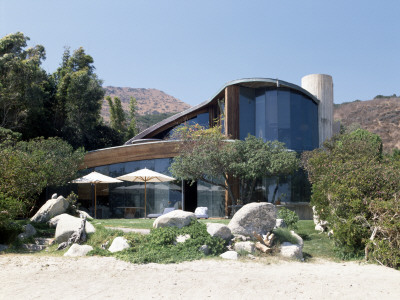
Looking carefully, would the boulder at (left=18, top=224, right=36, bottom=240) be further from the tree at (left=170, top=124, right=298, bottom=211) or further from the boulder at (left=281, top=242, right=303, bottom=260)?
the boulder at (left=281, top=242, right=303, bottom=260)

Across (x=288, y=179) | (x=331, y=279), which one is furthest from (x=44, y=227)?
(x=288, y=179)

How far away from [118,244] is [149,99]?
333 feet

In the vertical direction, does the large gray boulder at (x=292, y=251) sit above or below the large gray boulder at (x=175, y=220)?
below

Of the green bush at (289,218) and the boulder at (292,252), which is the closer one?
the boulder at (292,252)

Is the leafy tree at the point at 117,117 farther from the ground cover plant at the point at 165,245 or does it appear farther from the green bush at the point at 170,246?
the green bush at the point at 170,246

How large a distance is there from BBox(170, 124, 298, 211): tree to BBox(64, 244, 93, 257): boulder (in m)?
7.89

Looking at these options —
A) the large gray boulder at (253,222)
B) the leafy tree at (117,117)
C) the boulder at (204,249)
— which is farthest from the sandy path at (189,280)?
the leafy tree at (117,117)

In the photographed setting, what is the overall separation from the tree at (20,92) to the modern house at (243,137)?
5895mm

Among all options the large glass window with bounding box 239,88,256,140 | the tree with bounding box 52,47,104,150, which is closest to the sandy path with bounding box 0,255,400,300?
the large glass window with bounding box 239,88,256,140

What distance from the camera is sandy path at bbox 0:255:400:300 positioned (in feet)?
22.0

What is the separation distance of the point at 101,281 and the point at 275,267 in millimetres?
4089

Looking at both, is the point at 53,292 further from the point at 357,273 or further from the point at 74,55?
the point at 74,55

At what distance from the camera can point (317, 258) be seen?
1073cm

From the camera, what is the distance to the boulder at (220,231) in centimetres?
1032
